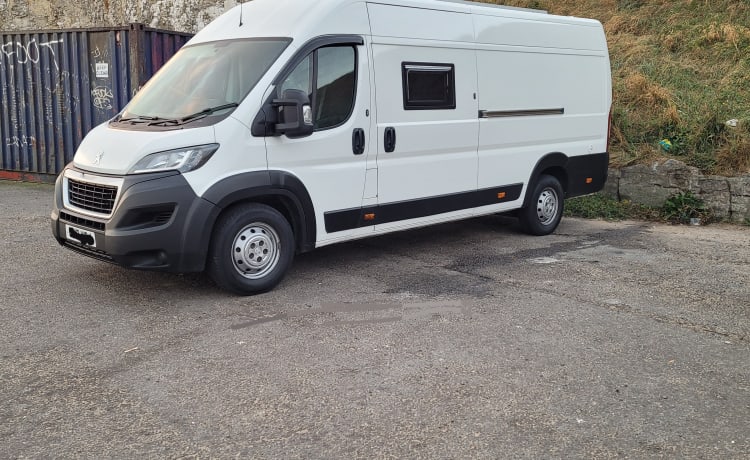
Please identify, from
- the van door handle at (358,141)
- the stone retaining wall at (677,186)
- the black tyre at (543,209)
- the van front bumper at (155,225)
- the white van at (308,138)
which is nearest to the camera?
the van front bumper at (155,225)

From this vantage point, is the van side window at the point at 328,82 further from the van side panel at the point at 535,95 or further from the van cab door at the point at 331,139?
the van side panel at the point at 535,95

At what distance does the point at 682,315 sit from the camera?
5.68m

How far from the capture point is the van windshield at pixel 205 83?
597 cm

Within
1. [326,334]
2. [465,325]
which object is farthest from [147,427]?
[465,325]

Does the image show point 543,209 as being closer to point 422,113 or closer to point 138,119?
point 422,113

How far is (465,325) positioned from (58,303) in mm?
3232

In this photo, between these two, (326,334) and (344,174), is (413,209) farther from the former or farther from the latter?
(326,334)

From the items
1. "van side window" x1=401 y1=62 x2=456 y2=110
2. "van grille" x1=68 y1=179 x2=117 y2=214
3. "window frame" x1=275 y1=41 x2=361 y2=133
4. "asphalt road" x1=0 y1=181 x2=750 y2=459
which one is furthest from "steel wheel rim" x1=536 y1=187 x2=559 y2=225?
"van grille" x1=68 y1=179 x2=117 y2=214

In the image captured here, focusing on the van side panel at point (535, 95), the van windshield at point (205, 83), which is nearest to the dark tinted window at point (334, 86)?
the van windshield at point (205, 83)

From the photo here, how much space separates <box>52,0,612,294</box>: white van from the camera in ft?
18.3

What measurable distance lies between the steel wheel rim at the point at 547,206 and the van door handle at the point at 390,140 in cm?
259

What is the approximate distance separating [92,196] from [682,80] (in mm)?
9908

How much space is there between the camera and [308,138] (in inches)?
242

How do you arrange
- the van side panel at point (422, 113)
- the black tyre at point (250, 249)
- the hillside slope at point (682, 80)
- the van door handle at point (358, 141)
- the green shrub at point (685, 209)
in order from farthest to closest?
the hillside slope at point (682, 80) < the green shrub at point (685, 209) < the van side panel at point (422, 113) < the van door handle at point (358, 141) < the black tyre at point (250, 249)
